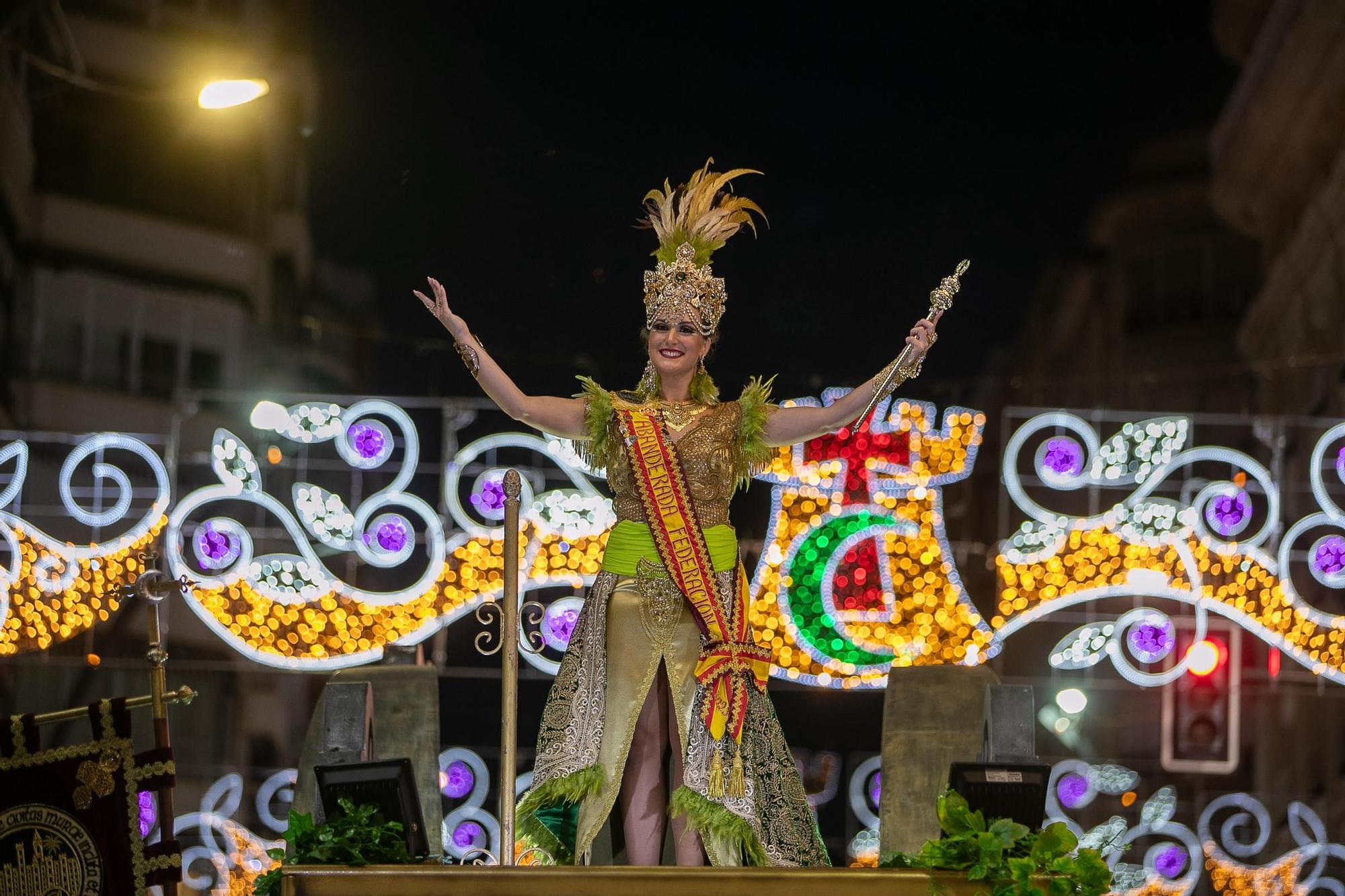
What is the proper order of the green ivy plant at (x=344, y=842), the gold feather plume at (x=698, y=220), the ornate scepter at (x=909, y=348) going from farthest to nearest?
1. the gold feather plume at (x=698, y=220)
2. the ornate scepter at (x=909, y=348)
3. the green ivy plant at (x=344, y=842)

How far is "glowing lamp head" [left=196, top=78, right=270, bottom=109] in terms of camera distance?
7.85 metres

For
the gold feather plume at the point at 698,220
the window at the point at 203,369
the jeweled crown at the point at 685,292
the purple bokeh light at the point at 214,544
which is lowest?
the purple bokeh light at the point at 214,544

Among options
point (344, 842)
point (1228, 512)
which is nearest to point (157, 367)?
point (1228, 512)

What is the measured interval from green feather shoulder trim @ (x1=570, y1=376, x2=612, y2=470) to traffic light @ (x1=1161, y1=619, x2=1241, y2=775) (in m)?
4.44

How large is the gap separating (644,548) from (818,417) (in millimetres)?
534

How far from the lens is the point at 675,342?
4.59 metres

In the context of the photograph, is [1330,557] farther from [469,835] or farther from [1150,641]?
[469,835]

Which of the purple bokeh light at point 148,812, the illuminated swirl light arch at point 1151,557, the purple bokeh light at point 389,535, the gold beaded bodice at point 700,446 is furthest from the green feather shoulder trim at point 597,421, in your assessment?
the illuminated swirl light arch at point 1151,557

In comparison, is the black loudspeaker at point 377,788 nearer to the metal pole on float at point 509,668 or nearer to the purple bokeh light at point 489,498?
the metal pole on float at point 509,668

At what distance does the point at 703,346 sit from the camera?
4645 millimetres

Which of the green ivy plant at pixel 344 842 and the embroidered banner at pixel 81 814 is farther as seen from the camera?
the embroidered banner at pixel 81 814

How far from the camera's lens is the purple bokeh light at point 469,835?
595cm

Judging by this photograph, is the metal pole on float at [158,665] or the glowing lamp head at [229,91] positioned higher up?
the glowing lamp head at [229,91]

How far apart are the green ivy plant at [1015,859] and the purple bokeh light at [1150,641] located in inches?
184
